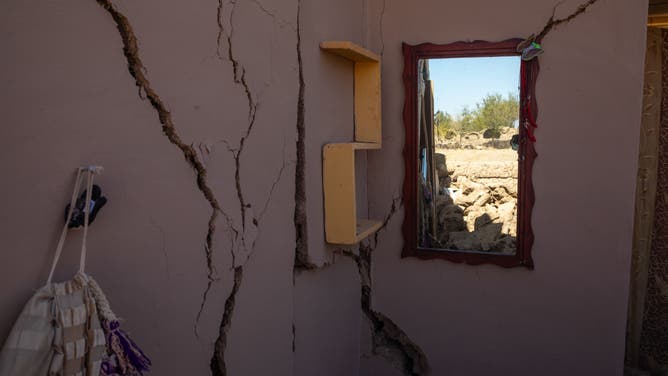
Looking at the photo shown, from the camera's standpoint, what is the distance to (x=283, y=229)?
1651 mm

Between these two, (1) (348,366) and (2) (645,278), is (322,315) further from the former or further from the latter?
(2) (645,278)

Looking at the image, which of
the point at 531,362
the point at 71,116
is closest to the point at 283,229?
the point at 71,116

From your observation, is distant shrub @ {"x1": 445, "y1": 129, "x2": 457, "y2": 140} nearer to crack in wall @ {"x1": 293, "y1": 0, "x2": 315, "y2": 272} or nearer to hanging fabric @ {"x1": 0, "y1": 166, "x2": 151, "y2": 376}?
crack in wall @ {"x1": 293, "y1": 0, "x2": 315, "y2": 272}

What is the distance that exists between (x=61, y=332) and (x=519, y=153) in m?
1.87

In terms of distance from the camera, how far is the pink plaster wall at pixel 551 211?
2.10 meters

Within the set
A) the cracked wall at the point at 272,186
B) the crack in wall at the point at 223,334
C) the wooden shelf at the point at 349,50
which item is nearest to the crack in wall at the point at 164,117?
the cracked wall at the point at 272,186

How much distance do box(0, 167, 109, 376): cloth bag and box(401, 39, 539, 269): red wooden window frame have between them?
5.34 feet

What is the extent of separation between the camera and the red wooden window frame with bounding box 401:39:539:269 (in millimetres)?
2168

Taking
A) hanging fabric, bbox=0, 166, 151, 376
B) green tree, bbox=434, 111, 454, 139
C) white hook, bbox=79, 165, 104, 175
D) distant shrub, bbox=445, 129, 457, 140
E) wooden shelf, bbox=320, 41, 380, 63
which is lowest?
hanging fabric, bbox=0, 166, 151, 376

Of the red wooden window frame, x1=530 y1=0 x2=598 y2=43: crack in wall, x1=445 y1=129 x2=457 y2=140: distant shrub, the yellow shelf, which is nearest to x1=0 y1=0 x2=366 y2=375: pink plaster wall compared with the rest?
the yellow shelf

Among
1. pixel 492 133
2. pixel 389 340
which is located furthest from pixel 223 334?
pixel 492 133

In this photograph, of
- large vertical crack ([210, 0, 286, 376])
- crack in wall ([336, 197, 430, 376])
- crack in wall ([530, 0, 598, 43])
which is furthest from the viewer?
crack in wall ([336, 197, 430, 376])

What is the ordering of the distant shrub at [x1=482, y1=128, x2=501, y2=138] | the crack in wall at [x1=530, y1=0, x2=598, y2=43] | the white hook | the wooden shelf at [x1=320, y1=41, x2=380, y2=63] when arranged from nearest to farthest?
1. the white hook
2. the wooden shelf at [x1=320, y1=41, x2=380, y2=63]
3. the crack in wall at [x1=530, y1=0, x2=598, y2=43]
4. the distant shrub at [x1=482, y1=128, x2=501, y2=138]

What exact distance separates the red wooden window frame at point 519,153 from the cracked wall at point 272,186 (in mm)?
44
